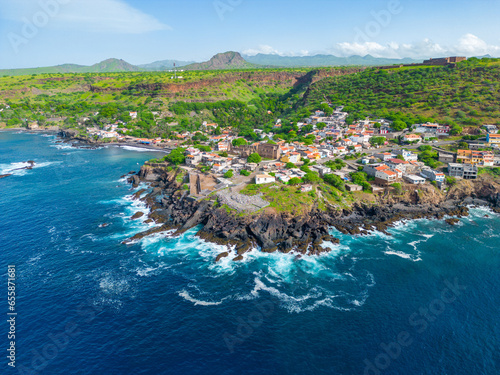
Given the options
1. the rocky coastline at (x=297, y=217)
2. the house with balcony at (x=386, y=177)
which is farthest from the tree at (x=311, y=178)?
the house with balcony at (x=386, y=177)

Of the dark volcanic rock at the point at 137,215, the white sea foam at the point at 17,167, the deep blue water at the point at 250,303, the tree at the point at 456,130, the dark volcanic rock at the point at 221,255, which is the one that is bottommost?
the deep blue water at the point at 250,303

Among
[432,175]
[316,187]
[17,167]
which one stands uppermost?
[432,175]

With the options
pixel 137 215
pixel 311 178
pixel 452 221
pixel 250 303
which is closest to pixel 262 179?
pixel 311 178

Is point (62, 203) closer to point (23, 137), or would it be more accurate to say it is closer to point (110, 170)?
point (110, 170)

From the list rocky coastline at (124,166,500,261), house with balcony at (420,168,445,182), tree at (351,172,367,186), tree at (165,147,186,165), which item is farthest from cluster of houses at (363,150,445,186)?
tree at (165,147,186,165)

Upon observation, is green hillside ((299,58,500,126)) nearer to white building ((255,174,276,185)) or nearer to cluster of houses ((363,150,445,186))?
cluster of houses ((363,150,445,186))

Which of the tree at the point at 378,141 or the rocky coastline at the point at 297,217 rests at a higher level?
the tree at the point at 378,141

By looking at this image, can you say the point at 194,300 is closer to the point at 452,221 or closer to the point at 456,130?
the point at 452,221

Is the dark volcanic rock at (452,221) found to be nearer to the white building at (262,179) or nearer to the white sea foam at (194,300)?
the white building at (262,179)

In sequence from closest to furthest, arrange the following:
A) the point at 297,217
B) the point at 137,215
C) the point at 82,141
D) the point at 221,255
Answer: the point at 221,255, the point at 297,217, the point at 137,215, the point at 82,141
